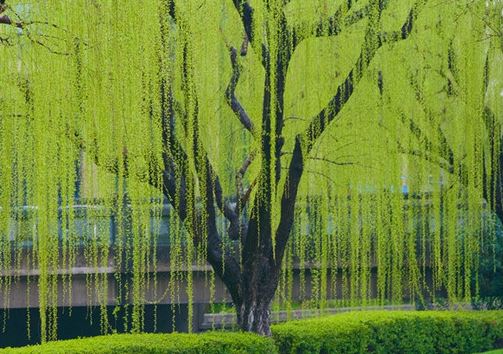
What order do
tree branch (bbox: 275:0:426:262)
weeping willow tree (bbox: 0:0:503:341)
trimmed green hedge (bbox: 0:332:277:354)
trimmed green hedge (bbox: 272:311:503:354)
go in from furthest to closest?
trimmed green hedge (bbox: 272:311:503:354) → tree branch (bbox: 275:0:426:262) → trimmed green hedge (bbox: 0:332:277:354) → weeping willow tree (bbox: 0:0:503:341)

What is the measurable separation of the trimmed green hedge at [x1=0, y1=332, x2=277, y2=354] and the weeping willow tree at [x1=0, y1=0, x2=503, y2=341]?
0.95 feet

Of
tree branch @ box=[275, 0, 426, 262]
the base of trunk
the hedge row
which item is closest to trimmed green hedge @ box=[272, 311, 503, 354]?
the hedge row

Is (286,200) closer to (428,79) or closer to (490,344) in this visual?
(428,79)

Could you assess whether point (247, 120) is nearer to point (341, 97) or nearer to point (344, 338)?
point (341, 97)

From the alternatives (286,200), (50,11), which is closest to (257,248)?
(286,200)

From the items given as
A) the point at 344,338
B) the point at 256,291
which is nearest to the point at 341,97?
the point at 256,291

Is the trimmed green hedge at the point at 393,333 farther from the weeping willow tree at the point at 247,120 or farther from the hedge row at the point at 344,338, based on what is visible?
the weeping willow tree at the point at 247,120

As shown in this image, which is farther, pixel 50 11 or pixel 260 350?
pixel 260 350

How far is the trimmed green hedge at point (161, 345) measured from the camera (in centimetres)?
951

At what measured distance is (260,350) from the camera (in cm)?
1076

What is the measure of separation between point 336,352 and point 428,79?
3.42 metres

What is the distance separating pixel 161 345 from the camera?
33.0 ft

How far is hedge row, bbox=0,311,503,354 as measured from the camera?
9.96m

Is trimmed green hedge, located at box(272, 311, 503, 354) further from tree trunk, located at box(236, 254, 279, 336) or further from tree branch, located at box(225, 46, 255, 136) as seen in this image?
tree branch, located at box(225, 46, 255, 136)
